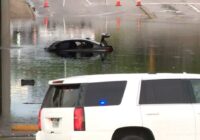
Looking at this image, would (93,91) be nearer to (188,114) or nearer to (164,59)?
(188,114)

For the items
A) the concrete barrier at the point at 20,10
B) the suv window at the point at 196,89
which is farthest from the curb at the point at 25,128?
the concrete barrier at the point at 20,10

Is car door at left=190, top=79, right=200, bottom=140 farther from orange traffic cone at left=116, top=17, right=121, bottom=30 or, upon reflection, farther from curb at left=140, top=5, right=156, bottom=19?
curb at left=140, top=5, right=156, bottom=19

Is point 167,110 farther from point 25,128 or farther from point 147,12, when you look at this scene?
point 147,12

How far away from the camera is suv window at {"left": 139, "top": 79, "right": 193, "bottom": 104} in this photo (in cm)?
964

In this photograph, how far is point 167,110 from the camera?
9508 millimetres

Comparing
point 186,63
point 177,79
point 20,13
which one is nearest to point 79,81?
point 177,79

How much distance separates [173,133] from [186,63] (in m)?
21.0

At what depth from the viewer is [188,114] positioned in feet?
31.2

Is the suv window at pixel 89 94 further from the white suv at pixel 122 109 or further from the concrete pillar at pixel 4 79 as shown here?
the concrete pillar at pixel 4 79

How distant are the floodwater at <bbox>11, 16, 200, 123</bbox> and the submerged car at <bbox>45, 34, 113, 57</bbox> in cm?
74

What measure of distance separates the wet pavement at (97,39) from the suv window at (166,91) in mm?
6685

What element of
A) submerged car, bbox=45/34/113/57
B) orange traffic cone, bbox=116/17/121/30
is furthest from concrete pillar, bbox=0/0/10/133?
orange traffic cone, bbox=116/17/121/30

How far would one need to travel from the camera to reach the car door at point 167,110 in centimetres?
944

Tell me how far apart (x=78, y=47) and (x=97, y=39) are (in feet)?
21.2
